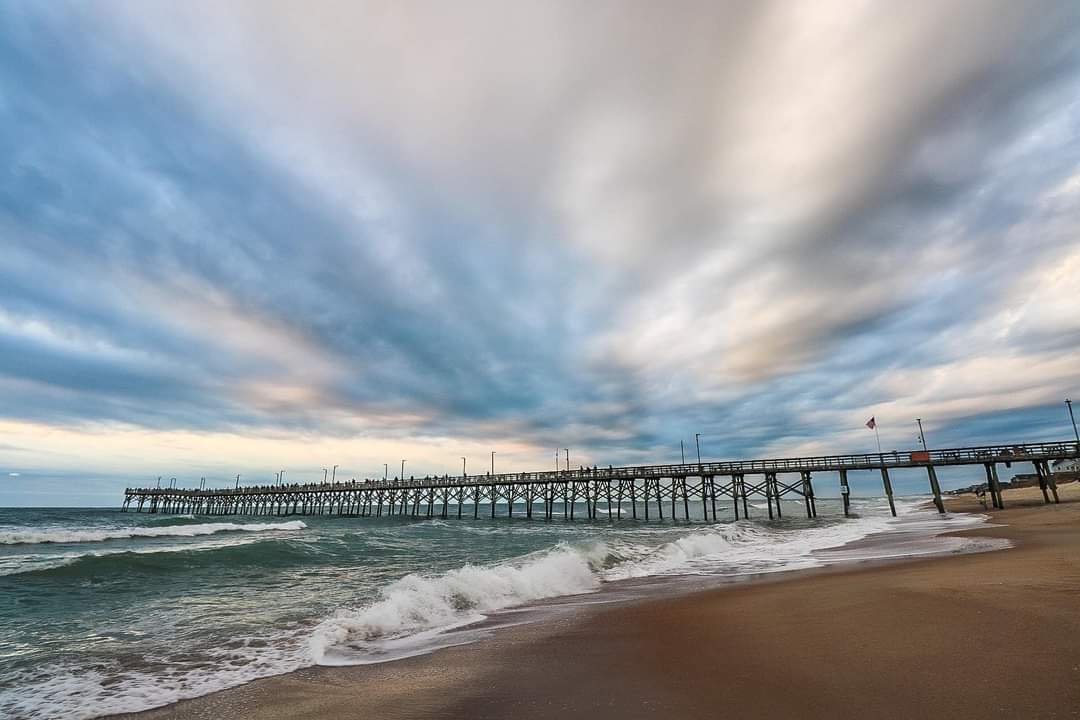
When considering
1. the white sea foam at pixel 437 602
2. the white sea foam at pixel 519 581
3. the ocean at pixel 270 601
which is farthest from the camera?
the white sea foam at pixel 519 581

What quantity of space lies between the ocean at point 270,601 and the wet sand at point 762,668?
45.5 inches

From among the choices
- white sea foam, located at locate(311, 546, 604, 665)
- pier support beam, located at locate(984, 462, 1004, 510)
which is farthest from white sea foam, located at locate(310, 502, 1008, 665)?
pier support beam, located at locate(984, 462, 1004, 510)

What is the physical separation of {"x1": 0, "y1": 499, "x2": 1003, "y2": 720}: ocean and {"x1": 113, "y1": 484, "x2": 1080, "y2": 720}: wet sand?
1.16 meters

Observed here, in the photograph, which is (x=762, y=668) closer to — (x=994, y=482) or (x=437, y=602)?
(x=437, y=602)

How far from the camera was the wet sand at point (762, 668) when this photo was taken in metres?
3.89

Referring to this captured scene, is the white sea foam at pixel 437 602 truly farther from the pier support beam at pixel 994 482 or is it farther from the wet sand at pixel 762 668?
the pier support beam at pixel 994 482

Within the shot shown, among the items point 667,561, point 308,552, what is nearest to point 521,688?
point 667,561

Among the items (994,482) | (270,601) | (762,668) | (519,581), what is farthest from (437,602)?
(994,482)

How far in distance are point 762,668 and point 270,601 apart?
34.6 feet

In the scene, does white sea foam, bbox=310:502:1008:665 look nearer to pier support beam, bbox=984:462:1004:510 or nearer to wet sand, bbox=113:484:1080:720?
wet sand, bbox=113:484:1080:720

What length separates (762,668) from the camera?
16.1 ft

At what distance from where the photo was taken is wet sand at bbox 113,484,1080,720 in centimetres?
389

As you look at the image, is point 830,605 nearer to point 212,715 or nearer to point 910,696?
point 910,696

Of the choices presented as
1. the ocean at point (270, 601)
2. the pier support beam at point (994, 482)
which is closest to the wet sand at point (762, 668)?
the ocean at point (270, 601)
